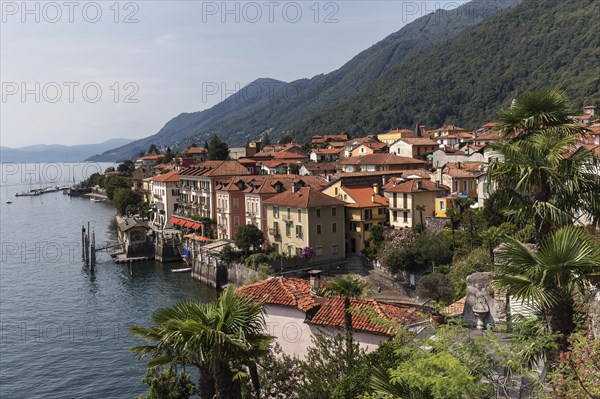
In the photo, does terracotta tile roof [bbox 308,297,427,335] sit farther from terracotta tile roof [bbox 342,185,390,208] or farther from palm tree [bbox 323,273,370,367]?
terracotta tile roof [bbox 342,185,390,208]

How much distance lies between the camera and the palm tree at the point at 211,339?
1189cm

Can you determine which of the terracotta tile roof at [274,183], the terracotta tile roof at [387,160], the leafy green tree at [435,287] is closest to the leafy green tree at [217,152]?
the terracotta tile roof at [387,160]

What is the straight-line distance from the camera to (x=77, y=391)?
29391 mm

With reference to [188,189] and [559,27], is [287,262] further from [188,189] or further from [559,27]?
[559,27]

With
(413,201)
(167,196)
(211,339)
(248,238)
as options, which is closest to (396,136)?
(167,196)

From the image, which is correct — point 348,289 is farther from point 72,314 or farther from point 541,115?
point 72,314

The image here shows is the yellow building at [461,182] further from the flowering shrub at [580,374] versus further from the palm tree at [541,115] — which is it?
the flowering shrub at [580,374]

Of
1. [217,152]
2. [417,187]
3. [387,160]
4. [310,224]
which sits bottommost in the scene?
[310,224]

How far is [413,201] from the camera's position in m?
50.4

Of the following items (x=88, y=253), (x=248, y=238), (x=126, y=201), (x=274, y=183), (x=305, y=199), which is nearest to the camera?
(x=305, y=199)

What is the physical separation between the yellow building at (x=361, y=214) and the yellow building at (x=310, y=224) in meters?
1.21

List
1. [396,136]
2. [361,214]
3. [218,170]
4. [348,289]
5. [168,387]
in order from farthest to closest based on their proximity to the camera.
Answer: [396,136], [218,170], [361,214], [168,387], [348,289]

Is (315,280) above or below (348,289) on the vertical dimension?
below

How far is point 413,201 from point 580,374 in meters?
44.0
